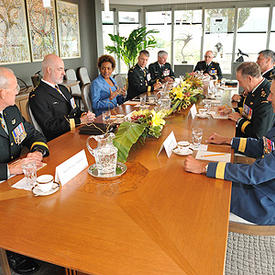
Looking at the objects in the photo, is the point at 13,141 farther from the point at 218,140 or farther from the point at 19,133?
the point at 218,140

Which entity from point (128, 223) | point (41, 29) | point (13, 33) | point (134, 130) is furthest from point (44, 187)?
point (41, 29)

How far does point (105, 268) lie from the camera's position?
2.92ft

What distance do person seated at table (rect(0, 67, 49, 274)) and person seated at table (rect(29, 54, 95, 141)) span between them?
43cm

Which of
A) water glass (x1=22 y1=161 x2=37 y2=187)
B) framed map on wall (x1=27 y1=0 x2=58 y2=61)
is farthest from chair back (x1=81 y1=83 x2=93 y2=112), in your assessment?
framed map on wall (x1=27 y1=0 x2=58 y2=61)

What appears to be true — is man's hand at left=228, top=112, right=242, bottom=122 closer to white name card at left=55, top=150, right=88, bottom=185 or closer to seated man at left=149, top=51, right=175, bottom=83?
white name card at left=55, top=150, right=88, bottom=185

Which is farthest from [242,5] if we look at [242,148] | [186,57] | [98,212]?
[98,212]

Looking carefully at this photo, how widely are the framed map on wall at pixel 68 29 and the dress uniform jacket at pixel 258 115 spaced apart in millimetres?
5049

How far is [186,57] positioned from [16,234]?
1040cm

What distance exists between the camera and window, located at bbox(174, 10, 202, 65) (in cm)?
1006

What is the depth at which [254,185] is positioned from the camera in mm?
1774

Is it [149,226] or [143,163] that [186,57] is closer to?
[143,163]

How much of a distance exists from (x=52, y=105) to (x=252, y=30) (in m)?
9.16

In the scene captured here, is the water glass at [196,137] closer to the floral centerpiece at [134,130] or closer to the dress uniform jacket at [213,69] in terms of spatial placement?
the floral centerpiece at [134,130]

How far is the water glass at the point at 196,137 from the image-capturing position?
192cm
